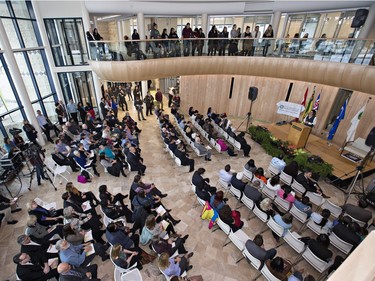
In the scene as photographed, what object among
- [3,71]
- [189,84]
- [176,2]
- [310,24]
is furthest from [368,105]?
[3,71]

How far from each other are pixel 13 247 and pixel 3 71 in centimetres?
734

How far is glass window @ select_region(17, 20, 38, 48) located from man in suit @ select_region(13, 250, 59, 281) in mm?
10833

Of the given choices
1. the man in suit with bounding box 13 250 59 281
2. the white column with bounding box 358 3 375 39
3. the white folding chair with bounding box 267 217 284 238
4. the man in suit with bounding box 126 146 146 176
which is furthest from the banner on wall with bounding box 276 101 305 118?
the man in suit with bounding box 13 250 59 281

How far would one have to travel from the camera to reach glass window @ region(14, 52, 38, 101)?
10.6 meters

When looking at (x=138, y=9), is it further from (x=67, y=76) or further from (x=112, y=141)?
(x=112, y=141)

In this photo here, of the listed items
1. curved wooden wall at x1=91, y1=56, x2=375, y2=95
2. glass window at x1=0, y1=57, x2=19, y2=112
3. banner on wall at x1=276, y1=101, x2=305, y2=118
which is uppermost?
curved wooden wall at x1=91, y1=56, x2=375, y2=95

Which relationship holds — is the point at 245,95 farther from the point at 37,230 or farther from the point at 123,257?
the point at 37,230

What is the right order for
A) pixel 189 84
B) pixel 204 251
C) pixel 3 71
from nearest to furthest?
pixel 204 251
pixel 3 71
pixel 189 84

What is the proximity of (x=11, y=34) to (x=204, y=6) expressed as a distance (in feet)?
33.6

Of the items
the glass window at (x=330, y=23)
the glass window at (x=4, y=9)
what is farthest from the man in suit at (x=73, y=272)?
the glass window at (x=330, y=23)

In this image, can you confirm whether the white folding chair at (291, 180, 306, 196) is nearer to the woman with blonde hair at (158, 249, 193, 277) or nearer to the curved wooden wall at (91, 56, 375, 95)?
the woman with blonde hair at (158, 249, 193, 277)

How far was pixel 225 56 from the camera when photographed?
543 inches

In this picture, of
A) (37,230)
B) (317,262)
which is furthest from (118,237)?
(317,262)

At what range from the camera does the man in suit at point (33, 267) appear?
177 inches
